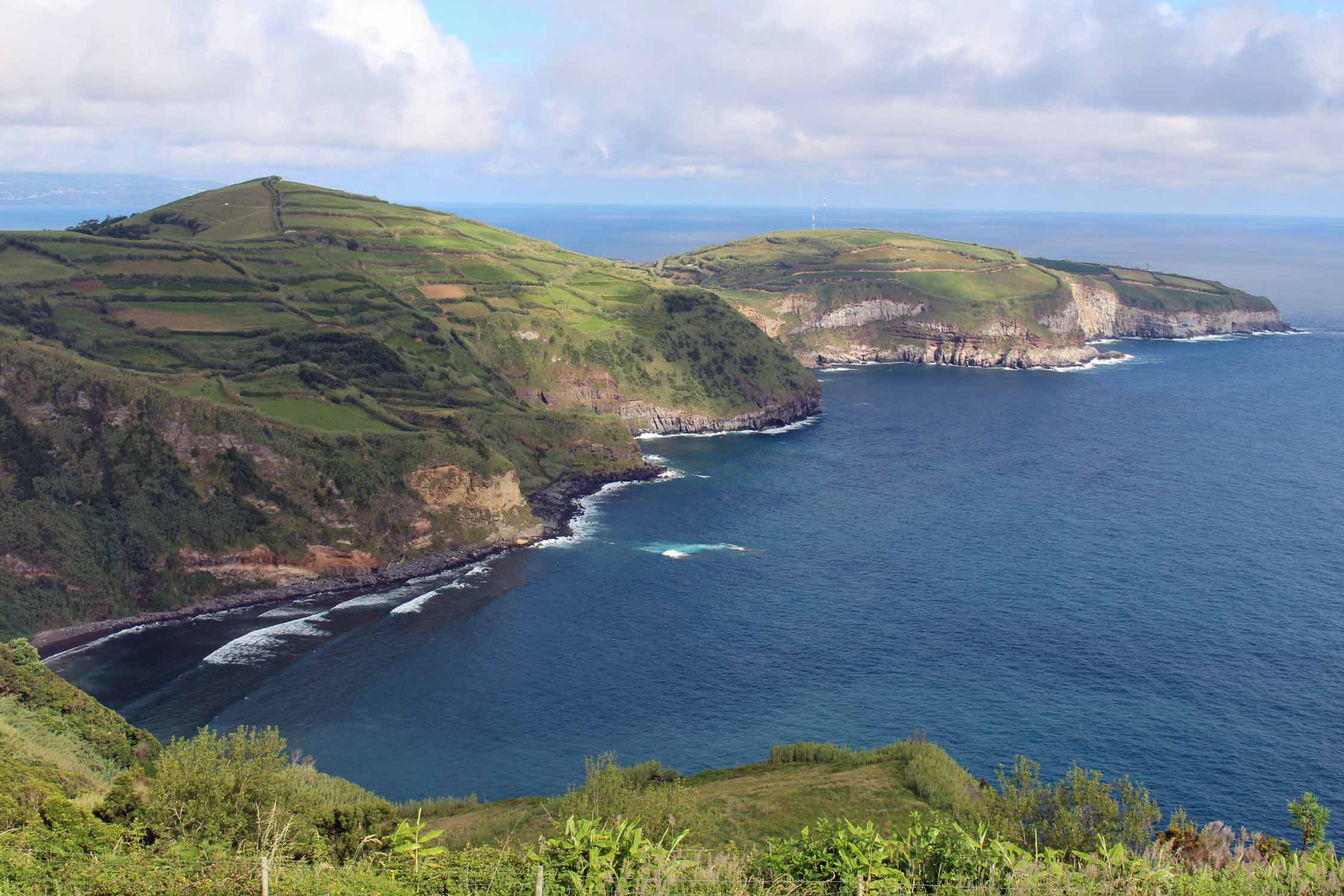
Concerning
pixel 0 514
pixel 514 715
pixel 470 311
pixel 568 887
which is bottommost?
pixel 514 715

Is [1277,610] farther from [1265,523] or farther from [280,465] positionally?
[280,465]

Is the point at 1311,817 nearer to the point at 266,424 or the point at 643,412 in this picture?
the point at 266,424

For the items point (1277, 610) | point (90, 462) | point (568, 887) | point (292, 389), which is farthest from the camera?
point (292, 389)

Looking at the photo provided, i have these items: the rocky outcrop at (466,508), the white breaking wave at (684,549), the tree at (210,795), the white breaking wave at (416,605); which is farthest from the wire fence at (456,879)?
the rocky outcrop at (466,508)

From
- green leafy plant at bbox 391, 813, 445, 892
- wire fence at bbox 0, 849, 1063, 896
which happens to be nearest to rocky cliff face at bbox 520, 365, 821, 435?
green leafy plant at bbox 391, 813, 445, 892

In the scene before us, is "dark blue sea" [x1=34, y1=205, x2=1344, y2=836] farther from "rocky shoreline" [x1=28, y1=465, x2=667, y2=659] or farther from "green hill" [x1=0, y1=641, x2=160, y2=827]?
"green hill" [x1=0, y1=641, x2=160, y2=827]

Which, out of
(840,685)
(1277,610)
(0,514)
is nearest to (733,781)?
(840,685)
